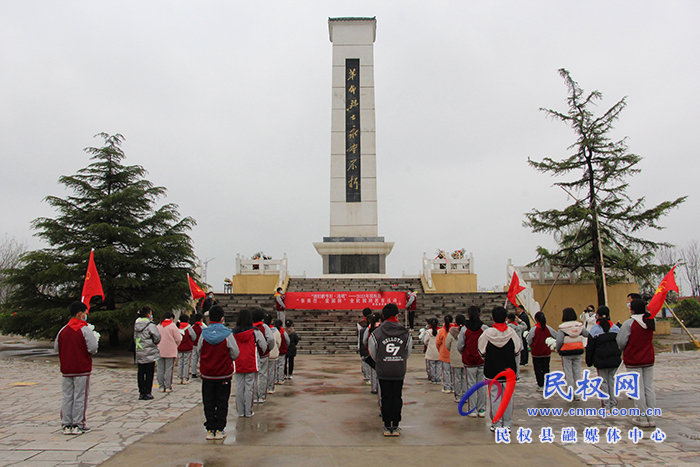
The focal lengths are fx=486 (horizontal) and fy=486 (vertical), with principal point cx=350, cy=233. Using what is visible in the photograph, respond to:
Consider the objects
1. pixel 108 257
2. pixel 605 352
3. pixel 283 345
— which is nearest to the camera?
pixel 605 352

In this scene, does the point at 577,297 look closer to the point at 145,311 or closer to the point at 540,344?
the point at 540,344

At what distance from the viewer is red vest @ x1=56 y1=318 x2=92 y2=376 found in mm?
5367

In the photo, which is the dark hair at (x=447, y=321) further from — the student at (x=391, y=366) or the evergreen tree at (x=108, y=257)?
the evergreen tree at (x=108, y=257)

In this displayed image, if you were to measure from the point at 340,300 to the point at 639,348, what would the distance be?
12378 mm

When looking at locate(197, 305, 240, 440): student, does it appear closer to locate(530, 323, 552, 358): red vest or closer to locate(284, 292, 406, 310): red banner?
locate(530, 323, 552, 358): red vest

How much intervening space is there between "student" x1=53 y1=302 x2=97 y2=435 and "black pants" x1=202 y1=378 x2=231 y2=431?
138 centimetres

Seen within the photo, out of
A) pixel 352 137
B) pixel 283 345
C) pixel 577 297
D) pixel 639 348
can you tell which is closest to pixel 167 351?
pixel 283 345

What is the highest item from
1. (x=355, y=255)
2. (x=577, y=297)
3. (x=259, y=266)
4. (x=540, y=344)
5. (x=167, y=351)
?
(x=355, y=255)

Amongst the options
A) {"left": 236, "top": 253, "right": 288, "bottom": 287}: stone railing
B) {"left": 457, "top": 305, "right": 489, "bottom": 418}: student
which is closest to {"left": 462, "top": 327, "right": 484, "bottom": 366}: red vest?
{"left": 457, "top": 305, "right": 489, "bottom": 418}: student

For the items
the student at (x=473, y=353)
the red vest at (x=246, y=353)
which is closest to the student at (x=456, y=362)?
the student at (x=473, y=353)

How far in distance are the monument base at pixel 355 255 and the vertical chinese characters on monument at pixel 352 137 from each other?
225 centimetres

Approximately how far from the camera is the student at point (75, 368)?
5.22 m

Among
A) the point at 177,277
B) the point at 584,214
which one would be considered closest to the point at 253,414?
the point at 177,277

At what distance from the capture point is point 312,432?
5.26m
